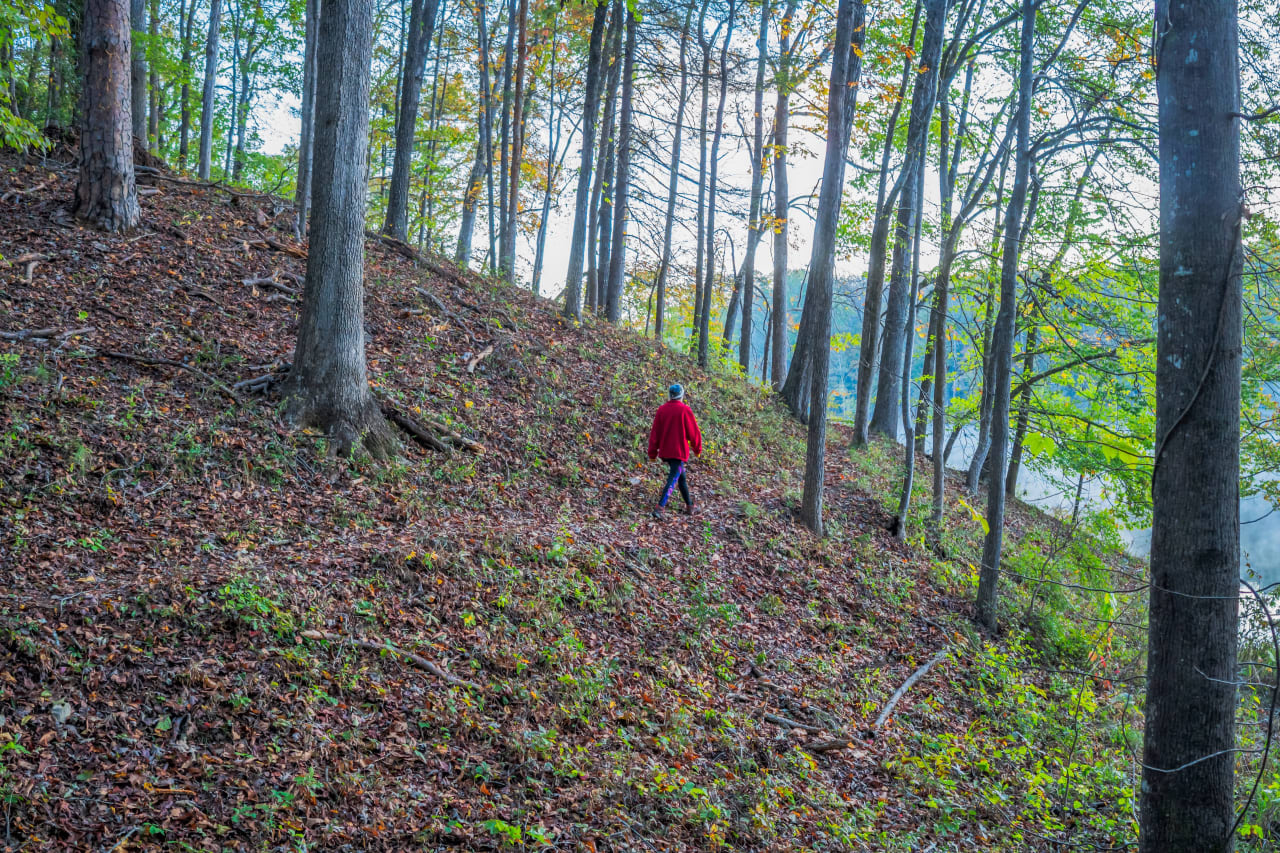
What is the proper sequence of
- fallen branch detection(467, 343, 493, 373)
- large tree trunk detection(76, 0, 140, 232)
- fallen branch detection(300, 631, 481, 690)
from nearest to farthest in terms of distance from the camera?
fallen branch detection(300, 631, 481, 690) → large tree trunk detection(76, 0, 140, 232) → fallen branch detection(467, 343, 493, 373)

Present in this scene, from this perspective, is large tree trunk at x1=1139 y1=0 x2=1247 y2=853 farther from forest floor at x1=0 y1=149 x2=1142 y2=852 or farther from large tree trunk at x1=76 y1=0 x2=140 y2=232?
large tree trunk at x1=76 y1=0 x2=140 y2=232

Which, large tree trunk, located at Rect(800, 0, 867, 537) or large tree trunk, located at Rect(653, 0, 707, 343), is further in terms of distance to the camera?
large tree trunk, located at Rect(653, 0, 707, 343)

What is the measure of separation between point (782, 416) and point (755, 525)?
22.9ft

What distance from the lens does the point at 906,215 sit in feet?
53.8

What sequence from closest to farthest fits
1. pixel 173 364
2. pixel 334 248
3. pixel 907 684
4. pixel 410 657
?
1. pixel 410 657
2. pixel 173 364
3. pixel 334 248
4. pixel 907 684

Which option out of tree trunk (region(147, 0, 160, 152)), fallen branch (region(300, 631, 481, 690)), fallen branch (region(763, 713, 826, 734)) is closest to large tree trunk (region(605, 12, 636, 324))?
tree trunk (region(147, 0, 160, 152))

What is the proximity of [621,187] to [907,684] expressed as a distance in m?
14.2

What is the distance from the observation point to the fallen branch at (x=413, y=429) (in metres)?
8.96

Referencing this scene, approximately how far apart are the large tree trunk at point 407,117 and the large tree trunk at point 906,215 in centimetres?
1000

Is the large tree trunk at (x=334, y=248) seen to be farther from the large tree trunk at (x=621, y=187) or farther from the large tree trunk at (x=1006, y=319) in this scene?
the large tree trunk at (x=621, y=187)

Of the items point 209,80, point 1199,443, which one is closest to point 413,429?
point 1199,443

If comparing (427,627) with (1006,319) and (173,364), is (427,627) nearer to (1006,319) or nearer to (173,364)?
(173,364)

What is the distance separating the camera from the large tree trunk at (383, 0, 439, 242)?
49.7ft

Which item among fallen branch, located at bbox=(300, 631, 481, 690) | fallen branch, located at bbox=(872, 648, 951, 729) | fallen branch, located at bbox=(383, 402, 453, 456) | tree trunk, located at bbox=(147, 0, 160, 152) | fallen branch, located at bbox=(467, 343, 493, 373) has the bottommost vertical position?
fallen branch, located at bbox=(872, 648, 951, 729)
